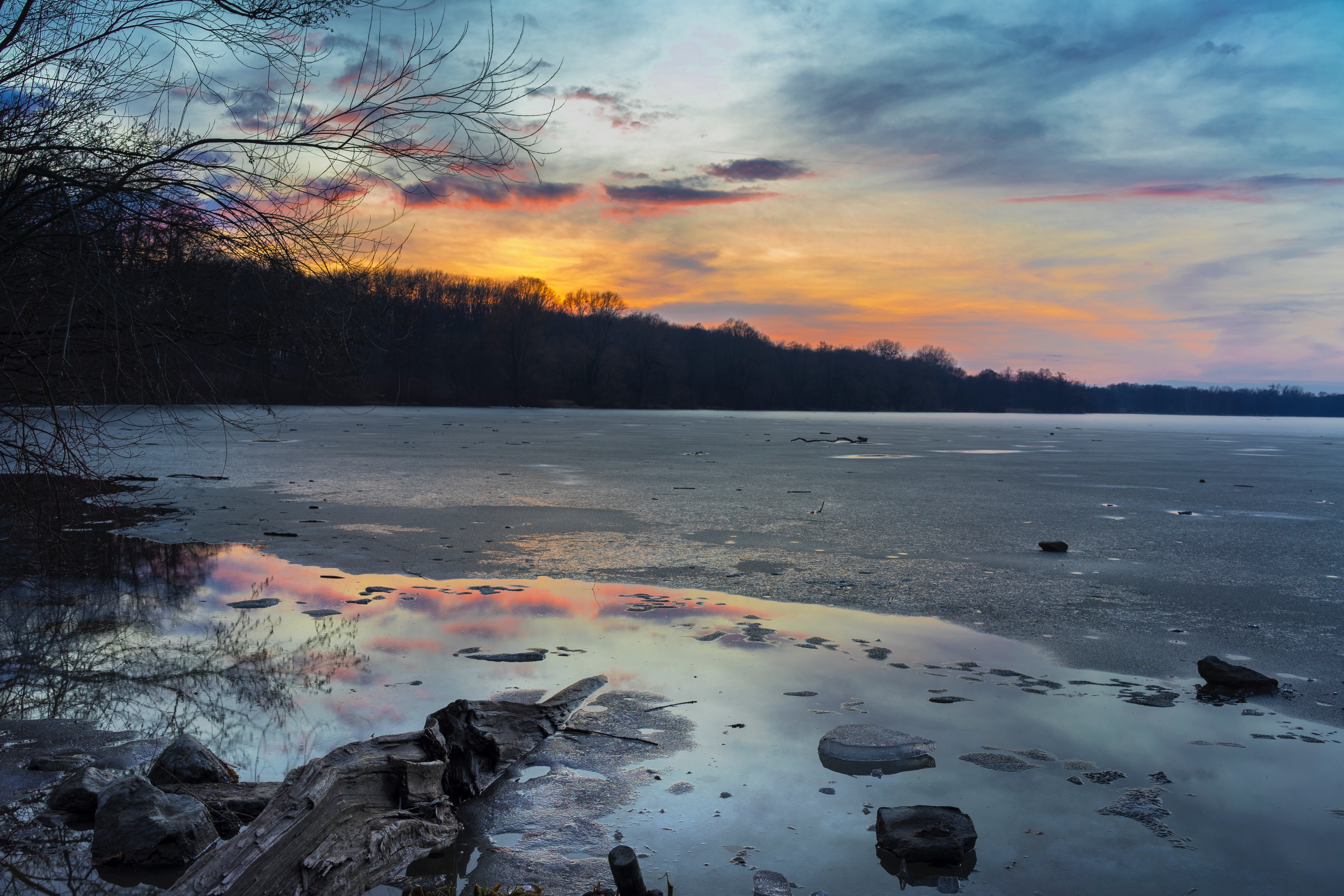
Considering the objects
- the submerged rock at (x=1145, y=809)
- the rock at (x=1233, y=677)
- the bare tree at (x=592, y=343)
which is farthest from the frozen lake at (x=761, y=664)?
the bare tree at (x=592, y=343)

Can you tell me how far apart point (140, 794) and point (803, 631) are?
3887 mm

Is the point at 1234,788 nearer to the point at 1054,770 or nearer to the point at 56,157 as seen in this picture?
the point at 1054,770

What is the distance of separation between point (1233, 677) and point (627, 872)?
3.89 metres

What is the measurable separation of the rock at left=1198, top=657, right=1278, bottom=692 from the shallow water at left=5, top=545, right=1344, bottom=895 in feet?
0.57

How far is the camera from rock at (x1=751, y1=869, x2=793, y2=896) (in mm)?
2621

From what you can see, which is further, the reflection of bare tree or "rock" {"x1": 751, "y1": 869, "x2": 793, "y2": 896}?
the reflection of bare tree

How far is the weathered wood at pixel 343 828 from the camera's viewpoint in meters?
2.29

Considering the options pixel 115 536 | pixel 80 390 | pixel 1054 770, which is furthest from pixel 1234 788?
pixel 115 536

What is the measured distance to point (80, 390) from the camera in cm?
384

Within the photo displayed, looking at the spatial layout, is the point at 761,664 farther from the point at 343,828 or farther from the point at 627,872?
the point at 343,828

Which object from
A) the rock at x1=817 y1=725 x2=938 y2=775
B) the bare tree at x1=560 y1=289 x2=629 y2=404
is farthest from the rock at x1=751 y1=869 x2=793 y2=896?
the bare tree at x1=560 y1=289 x2=629 y2=404

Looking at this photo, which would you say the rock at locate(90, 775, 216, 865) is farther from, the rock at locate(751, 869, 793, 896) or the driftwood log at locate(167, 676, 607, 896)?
the rock at locate(751, 869, 793, 896)

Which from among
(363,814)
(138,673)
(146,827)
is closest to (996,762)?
(363,814)

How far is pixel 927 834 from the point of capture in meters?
2.85
